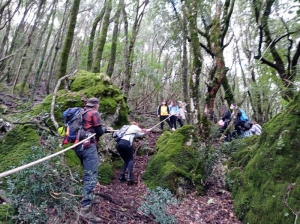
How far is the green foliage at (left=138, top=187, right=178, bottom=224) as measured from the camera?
5.47 metres

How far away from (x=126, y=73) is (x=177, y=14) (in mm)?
4057

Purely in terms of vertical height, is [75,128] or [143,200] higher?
[75,128]

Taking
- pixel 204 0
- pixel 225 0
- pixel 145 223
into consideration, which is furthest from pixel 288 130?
pixel 225 0

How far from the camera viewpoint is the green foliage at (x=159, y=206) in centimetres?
547

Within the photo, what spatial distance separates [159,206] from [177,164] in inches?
91.1

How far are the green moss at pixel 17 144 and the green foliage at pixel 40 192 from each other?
1.59 m

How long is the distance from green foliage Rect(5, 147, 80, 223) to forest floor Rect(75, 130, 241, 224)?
43.3 inches

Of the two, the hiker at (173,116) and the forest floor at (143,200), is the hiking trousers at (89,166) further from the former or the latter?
the hiker at (173,116)

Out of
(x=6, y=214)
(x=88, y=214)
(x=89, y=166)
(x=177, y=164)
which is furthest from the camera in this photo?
(x=177, y=164)

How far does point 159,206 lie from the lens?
571 centimetres

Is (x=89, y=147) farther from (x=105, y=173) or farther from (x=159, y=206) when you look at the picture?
(x=105, y=173)

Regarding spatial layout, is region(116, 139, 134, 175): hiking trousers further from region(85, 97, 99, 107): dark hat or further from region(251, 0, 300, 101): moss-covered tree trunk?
region(251, 0, 300, 101): moss-covered tree trunk

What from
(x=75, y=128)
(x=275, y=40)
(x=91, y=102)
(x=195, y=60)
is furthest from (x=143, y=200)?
(x=275, y=40)

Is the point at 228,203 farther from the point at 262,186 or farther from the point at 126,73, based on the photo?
the point at 126,73
